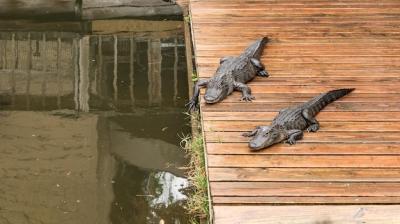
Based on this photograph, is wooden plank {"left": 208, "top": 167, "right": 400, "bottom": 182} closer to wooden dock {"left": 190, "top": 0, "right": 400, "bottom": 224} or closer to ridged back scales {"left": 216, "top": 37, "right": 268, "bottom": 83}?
wooden dock {"left": 190, "top": 0, "right": 400, "bottom": 224}

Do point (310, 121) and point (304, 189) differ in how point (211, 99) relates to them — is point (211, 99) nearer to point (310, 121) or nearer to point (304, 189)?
point (310, 121)

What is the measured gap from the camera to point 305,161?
372 cm

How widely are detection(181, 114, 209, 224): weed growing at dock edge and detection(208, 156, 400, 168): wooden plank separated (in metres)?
0.24

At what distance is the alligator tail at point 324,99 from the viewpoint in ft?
14.1

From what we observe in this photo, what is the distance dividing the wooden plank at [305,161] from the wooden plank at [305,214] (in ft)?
1.56

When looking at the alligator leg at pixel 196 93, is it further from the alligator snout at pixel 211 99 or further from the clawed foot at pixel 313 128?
the clawed foot at pixel 313 128

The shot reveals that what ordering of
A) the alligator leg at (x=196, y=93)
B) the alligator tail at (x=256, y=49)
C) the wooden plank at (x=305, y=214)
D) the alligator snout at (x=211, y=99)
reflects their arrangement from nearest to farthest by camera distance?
the wooden plank at (x=305, y=214) < the alligator snout at (x=211, y=99) < the alligator leg at (x=196, y=93) < the alligator tail at (x=256, y=49)

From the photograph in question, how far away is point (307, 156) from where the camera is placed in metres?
3.79

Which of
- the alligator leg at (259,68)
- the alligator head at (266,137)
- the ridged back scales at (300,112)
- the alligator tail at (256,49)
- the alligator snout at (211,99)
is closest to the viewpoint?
the alligator head at (266,137)

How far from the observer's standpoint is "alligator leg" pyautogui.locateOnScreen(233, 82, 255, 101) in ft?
15.0

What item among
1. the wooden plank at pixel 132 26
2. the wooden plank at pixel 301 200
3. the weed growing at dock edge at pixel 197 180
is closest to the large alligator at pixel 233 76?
the weed growing at dock edge at pixel 197 180

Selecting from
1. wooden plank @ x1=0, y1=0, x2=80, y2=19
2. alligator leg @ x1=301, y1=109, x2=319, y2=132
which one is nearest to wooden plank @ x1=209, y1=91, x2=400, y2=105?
alligator leg @ x1=301, y1=109, x2=319, y2=132

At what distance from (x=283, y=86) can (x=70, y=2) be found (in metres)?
4.61

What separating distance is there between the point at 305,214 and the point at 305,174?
0.42m
